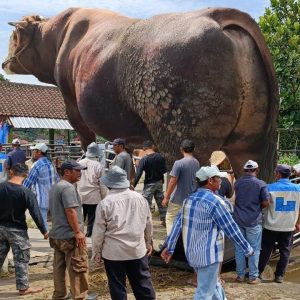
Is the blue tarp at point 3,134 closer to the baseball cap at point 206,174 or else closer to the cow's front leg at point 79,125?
the cow's front leg at point 79,125

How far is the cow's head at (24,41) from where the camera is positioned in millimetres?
7434

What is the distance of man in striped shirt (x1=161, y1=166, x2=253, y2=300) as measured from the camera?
3.62 metres

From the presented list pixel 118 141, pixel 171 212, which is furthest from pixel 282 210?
pixel 118 141

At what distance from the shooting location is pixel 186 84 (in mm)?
4883

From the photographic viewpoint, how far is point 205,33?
4.80 m

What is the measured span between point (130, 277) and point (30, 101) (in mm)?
22024

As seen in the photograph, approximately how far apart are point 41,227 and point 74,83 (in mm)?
2324

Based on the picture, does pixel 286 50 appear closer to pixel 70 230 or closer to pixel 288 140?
pixel 288 140

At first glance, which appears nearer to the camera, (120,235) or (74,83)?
(120,235)

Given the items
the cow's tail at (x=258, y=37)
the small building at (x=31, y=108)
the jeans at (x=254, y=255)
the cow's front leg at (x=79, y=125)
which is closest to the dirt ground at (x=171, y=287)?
the jeans at (x=254, y=255)

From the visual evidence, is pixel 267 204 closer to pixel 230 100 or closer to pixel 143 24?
pixel 230 100

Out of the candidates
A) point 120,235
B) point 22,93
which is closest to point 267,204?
point 120,235

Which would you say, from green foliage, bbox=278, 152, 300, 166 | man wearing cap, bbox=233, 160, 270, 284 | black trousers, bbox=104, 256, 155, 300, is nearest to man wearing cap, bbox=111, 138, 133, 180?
man wearing cap, bbox=233, 160, 270, 284

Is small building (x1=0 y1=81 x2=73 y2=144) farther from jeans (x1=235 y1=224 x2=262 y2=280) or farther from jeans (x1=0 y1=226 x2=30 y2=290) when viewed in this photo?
jeans (x1=235 y1=224 x2=262 y2=280)
